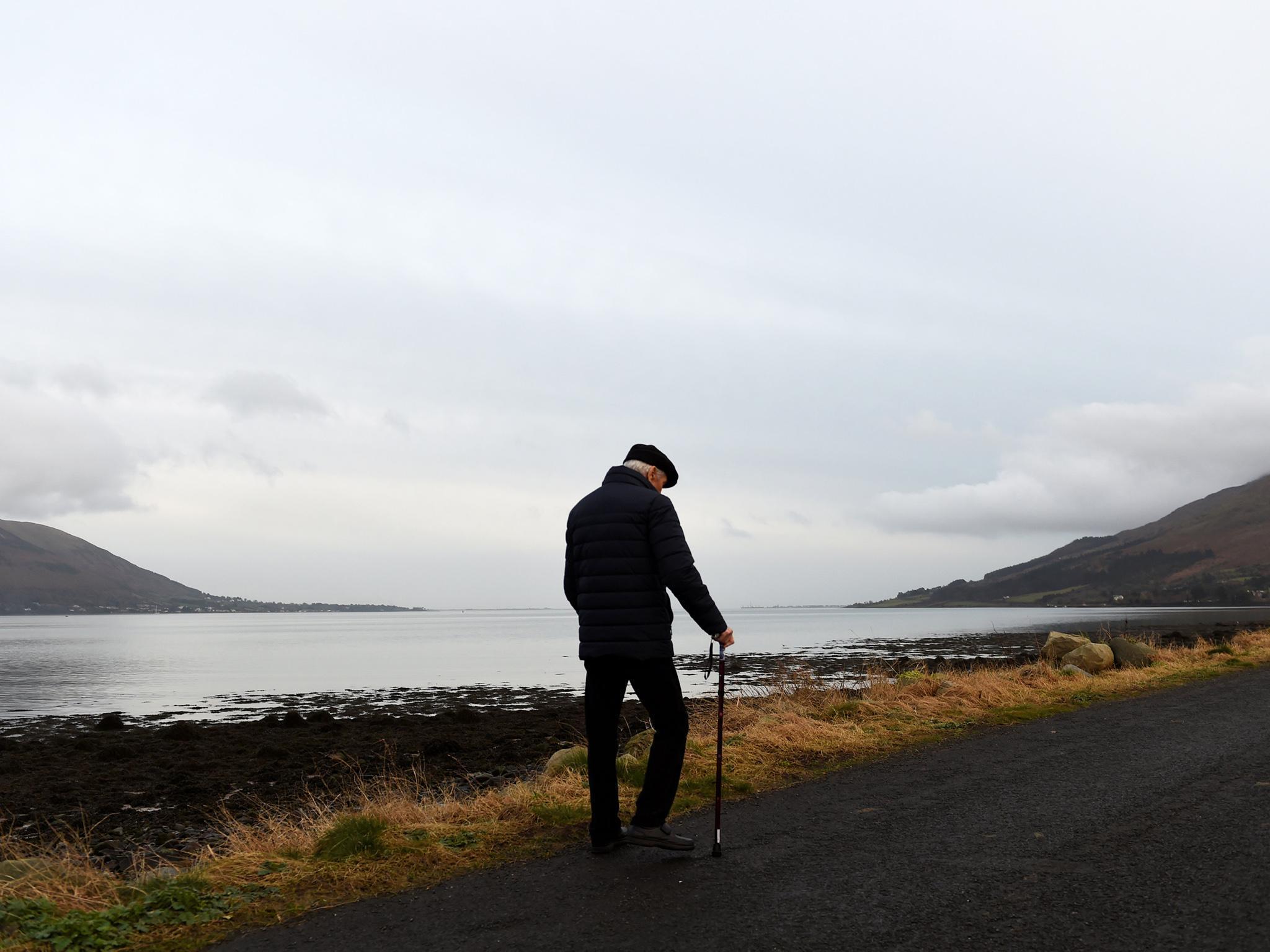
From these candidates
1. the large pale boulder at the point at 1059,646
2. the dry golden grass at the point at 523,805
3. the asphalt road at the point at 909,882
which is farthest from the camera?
the large pale boulder at the point at 1059,646

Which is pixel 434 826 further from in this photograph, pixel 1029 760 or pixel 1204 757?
pixel 1204 757

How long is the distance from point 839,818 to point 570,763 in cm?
502

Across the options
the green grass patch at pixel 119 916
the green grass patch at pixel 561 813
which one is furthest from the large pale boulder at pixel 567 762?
the green grass patch at pixel 119 916

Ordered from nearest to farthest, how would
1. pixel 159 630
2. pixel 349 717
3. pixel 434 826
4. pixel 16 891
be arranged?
1. pixel 16 891
2. pixel 434 826
3. pixel 349 717
4. pixel 159 630

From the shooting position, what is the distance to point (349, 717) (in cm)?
2692

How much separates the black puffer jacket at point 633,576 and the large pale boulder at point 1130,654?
61.1 feet

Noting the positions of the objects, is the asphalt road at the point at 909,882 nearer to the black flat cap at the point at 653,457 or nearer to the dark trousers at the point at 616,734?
the dark trousers at the point at 616,734

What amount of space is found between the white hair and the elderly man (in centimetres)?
18

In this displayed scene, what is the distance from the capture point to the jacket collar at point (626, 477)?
6.02 m

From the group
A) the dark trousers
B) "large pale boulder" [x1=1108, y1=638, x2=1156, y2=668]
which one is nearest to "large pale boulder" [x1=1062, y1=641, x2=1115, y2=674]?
"large pale boulder" [x1=1108, y1=638, x2=1156, y2=668]

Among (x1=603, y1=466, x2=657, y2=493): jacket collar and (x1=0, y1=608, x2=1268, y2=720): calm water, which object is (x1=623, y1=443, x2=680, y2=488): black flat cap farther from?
(x1=0, y1=608, x2=1268, y2=720): calm water

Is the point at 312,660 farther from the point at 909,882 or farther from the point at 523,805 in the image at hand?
the point at 909,882

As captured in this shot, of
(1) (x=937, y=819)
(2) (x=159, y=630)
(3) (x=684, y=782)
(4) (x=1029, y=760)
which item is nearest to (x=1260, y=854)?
(1) (x=937, y=819)

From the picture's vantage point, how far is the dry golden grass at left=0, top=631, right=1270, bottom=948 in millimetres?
5184
